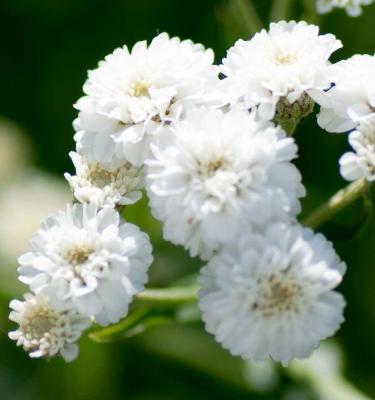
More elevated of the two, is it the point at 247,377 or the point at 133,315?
the point at 133,315

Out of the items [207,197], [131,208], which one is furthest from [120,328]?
[131,208]

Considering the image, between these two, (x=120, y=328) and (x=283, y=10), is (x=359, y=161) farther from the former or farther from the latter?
(x=283, y=10)

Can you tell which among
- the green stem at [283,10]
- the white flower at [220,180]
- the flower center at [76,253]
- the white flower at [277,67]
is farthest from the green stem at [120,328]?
the green stem at [283,10]

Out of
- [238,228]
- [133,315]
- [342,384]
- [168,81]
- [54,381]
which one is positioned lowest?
[342,384]

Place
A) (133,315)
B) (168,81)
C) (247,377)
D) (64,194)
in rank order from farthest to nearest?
1. (64,194)
2. (247,377)
3. (133,315)
4. (168,81)

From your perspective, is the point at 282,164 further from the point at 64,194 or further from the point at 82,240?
the point at 64,194

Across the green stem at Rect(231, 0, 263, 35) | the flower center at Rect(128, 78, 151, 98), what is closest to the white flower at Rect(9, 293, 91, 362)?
the flower center at Rect(128, 78, 151, 98)

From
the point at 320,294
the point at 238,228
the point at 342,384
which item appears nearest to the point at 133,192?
the point at 238,228
